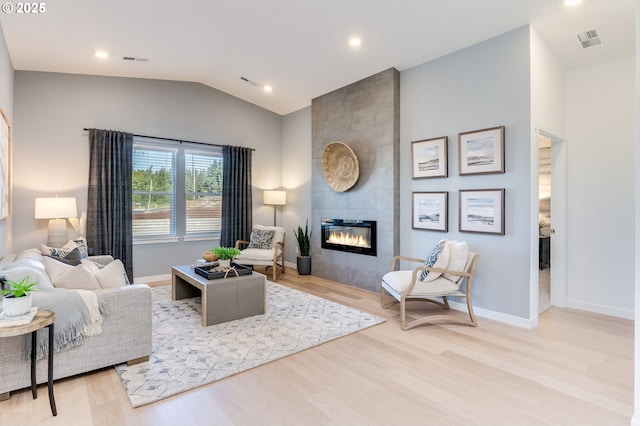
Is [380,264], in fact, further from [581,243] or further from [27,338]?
[27,338]

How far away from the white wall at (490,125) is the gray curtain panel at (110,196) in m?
4.22

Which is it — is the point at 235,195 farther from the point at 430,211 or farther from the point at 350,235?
the point at 430,211

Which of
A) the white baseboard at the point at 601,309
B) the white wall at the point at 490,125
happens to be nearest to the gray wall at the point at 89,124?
the white wall at the point at 490,125

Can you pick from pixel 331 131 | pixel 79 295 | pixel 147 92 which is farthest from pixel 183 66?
pixel 79 295

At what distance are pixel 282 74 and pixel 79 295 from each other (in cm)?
398

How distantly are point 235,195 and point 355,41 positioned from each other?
343 centimetres

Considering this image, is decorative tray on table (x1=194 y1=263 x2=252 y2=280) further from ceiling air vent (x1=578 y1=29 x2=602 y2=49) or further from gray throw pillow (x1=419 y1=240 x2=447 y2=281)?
ceiling air vent (x1=578 y1=29 x2=602 y2=49)

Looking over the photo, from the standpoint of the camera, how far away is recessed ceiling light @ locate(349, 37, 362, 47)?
3.89 m

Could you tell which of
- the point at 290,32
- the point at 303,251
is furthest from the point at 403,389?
the point at 303,251

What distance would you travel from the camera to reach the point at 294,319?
3.63 meters

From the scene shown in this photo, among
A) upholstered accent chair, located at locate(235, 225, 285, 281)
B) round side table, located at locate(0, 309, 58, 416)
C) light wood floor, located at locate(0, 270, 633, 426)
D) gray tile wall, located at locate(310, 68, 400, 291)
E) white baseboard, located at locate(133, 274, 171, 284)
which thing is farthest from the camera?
upholstered accent chair, located at locate(235, 225, 285, 281)

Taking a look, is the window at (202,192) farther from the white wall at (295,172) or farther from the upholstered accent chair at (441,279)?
the upholstered accent chair at (441,279)

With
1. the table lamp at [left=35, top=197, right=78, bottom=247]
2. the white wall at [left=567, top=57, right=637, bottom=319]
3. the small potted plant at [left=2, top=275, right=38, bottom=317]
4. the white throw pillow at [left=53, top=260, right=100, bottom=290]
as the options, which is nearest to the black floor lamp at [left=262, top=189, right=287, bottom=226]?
the table lamp at [left=35, top=197, right=78, bottom=247]

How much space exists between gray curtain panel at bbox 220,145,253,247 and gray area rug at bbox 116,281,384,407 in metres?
1.91
